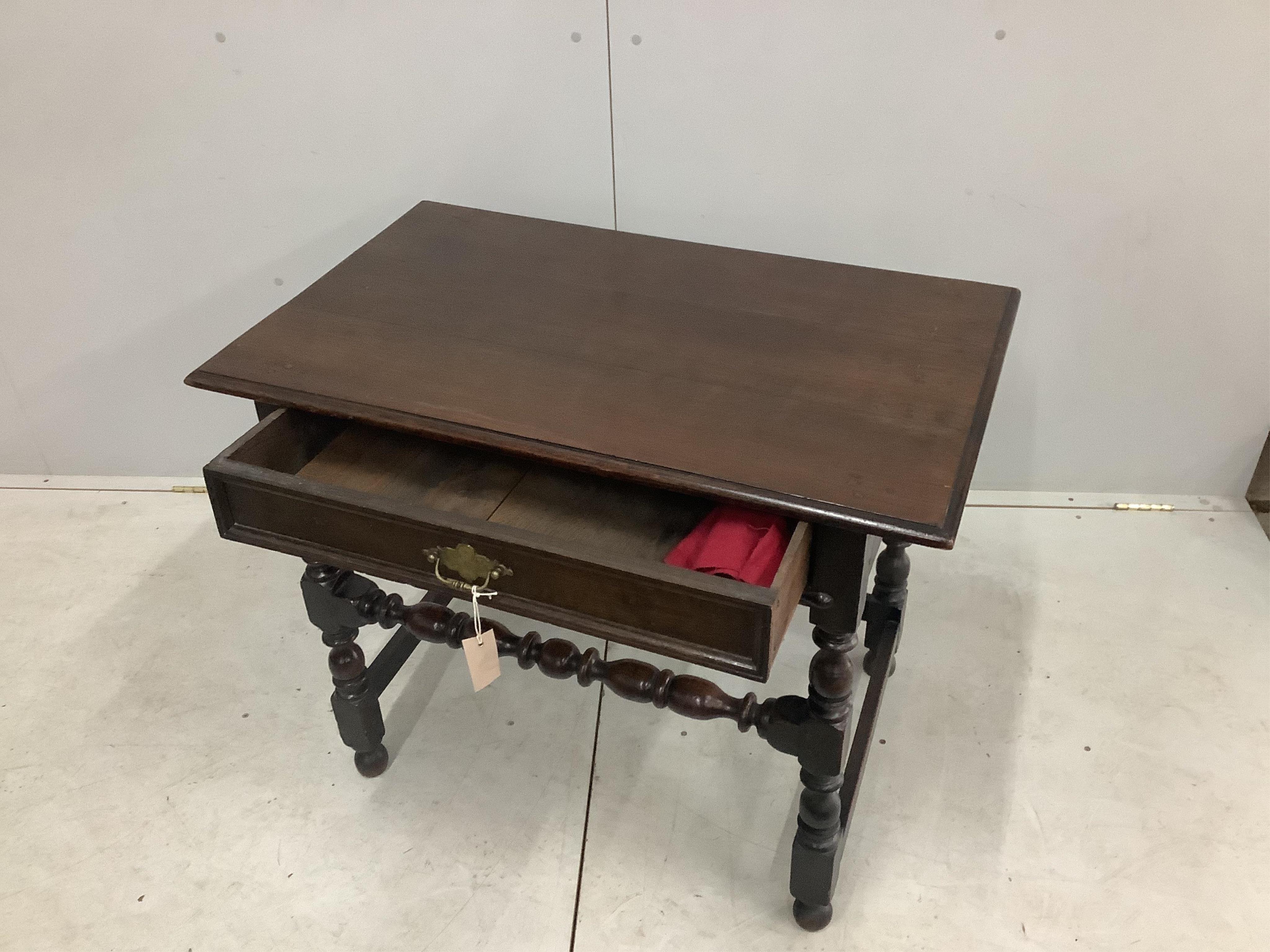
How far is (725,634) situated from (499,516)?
280 millimetres

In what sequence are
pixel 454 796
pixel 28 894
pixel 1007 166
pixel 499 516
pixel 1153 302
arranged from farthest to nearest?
pixel 1153 302
pixel 1007 166
pixel 454 796
pixel 28 894
pixel 499 516

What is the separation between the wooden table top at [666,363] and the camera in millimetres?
978

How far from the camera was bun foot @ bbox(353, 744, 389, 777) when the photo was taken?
1416 millimetres

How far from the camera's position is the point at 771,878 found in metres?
1.30

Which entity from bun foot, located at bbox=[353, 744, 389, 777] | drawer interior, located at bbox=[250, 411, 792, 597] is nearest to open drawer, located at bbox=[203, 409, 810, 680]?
drawer interior, located at bbox=[250, 411, 792, 597]

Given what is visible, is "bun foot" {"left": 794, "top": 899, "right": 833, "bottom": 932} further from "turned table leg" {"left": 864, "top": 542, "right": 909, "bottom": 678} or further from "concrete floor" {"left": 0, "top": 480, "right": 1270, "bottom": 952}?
"turned table leg" {"left": 864, "top": 542, "right": 909, "bottom": 678}

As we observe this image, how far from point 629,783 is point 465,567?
0.54 m

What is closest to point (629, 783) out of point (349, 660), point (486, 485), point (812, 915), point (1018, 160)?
point (812, 915)

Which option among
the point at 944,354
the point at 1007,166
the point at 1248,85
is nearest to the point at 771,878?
the point at 944,354

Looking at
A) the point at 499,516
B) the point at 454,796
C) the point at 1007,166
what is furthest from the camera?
the point at 1007,166

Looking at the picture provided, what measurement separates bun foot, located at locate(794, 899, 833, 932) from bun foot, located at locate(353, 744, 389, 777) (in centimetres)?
56

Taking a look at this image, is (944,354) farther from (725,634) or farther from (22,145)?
(22,145)

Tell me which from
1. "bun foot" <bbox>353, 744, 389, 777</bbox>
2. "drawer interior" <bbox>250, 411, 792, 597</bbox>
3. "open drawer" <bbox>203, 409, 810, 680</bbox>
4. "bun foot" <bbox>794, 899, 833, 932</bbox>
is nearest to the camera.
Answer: "open drawer" <bbox>203, 409, 810, 680</bbox>

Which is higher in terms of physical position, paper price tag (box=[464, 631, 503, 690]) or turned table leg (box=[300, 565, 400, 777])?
paper price tag (box=[464, 631, 503, 690])
